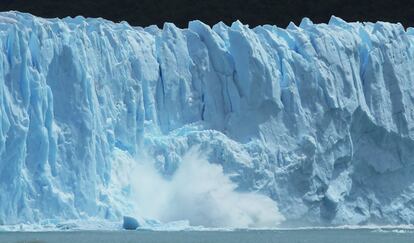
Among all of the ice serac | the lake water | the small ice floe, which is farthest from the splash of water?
the small ice floe

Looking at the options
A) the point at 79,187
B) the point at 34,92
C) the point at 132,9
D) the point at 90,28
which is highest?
the point at 132,9

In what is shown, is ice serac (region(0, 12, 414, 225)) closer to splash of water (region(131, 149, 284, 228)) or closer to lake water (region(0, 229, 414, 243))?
splash of water (region(131, 149, 284, 228))

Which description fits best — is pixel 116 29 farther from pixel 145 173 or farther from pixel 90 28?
pixel 145 173

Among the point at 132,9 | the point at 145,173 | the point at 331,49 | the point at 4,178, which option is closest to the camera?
the point at 4,178

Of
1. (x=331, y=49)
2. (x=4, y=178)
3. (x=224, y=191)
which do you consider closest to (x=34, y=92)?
(x=4, y=178)

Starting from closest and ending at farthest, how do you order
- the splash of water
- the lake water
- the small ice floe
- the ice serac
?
the lake water → the small ice floe → the ice serac → the splash of water

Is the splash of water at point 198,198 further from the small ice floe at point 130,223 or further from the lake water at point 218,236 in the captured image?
the small ice floe at point 130,223
